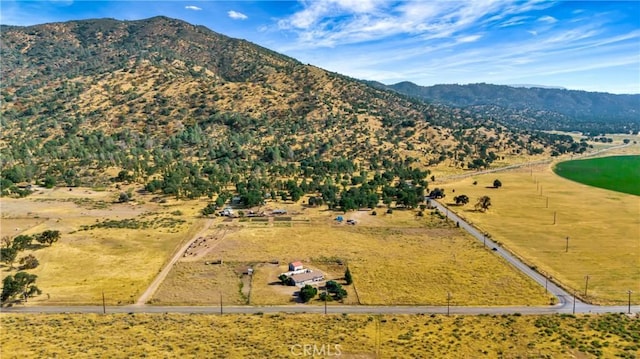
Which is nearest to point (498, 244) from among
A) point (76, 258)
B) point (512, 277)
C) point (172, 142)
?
point (512, 277)

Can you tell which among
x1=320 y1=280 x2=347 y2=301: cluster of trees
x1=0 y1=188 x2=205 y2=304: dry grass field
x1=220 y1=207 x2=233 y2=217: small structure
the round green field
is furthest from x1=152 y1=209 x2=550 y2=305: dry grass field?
the round green field

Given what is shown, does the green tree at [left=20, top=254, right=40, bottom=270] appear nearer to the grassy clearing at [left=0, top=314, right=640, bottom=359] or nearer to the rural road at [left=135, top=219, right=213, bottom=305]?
the grassy clearing at [left=0, top=314, right=640, bottom=359]

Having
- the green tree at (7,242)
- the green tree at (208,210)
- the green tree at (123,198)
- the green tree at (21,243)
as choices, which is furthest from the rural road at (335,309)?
the green tree at (123,198)

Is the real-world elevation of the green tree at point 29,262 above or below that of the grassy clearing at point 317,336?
above

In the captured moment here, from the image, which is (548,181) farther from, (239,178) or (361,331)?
(361,331)

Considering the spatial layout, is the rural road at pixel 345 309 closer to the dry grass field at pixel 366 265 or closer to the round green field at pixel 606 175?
the dry grass field at pixel 366 265

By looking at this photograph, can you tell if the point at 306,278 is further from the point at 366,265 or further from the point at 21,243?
the point at 21,243
